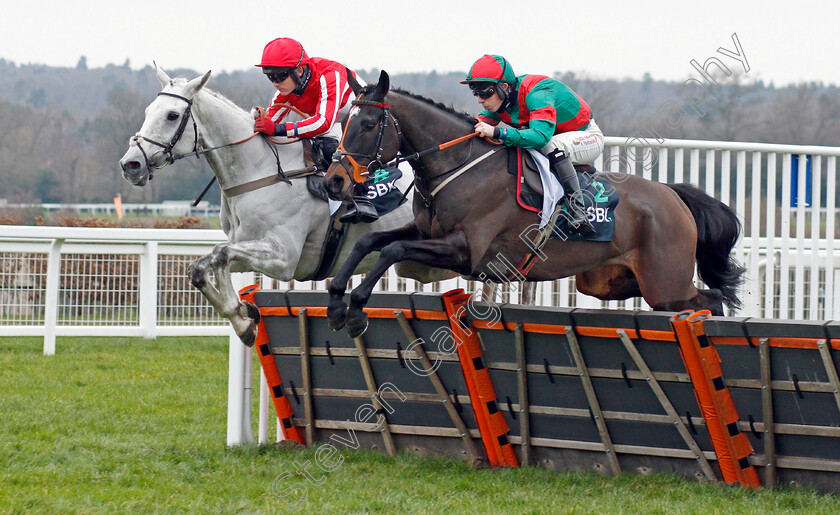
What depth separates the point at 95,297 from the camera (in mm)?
10211

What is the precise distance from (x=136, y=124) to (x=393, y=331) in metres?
25.7

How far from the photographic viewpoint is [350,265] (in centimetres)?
472

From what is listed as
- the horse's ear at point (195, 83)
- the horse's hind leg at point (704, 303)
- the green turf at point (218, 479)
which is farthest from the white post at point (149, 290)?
the horse's hind leg at point (704, 303)

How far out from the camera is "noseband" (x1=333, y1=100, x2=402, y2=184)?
4645mm

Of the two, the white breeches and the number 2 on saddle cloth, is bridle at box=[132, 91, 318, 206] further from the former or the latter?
the white breeches

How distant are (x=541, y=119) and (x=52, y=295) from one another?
6097 millimetres

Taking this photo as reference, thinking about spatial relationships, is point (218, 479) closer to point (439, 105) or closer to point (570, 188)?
point (439, 105)

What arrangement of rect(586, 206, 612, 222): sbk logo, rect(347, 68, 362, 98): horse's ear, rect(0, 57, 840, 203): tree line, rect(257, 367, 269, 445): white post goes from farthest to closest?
rect(0, 57, 840, 203): tree line → rect(257, 367, 269, 445): white post → rect(586, 206, 612, 222): sbk logo → rect(347, 68, 362, 98): horse's ear

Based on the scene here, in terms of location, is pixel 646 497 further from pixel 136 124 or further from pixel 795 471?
pixel 136 124

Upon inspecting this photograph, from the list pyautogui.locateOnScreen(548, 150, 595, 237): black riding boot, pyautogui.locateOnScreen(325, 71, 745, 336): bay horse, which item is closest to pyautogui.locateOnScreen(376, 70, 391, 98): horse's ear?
pyautogui.locateOnScreen(325, 71, 745, 336): bay horse

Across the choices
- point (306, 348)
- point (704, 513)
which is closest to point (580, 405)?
point (704, 513)

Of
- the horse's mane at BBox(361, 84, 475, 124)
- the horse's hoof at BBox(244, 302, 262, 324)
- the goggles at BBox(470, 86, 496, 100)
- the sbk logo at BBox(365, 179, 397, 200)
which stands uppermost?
the goggles at BBox(470, 86, 496, 100)

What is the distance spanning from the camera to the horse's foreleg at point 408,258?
→ 461cm

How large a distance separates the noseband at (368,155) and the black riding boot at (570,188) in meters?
0.89
